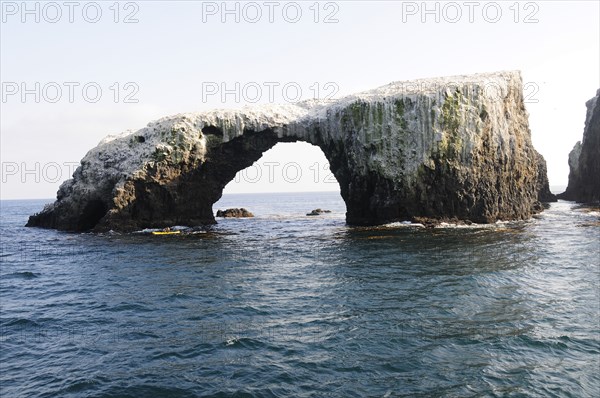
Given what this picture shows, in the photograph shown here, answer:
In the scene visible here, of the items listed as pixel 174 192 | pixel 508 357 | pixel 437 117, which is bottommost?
pixel 508 357

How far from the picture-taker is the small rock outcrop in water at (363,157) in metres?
44.8

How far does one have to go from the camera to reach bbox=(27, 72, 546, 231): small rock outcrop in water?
4475 cm

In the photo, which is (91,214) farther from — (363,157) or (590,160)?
(590,160)

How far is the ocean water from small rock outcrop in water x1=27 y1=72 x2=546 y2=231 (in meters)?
13.8

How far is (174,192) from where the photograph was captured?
1934 inches

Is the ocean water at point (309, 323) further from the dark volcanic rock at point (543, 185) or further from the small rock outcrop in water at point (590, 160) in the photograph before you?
the dark volcanic rock at point (543, 185)

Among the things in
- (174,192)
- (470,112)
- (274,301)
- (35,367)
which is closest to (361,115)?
(470,112)

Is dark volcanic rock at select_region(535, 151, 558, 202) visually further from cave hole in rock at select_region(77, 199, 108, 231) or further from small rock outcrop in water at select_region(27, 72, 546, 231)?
cave hole in rock at select_region(77, 199, 108, 231)

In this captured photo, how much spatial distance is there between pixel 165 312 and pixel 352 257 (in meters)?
14.3

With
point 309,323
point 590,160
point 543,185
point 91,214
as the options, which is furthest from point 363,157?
point 543,185

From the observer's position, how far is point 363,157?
47.2m

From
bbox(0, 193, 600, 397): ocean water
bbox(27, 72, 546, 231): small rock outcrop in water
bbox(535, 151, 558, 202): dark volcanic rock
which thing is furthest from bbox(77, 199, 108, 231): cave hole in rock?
bbox(535, 151, 558, 202): dark volcanic rock

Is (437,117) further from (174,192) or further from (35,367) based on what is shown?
(35,367)

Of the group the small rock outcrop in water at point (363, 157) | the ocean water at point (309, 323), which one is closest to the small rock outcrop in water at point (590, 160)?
the small rock outcrop in water at point (363, 157)
